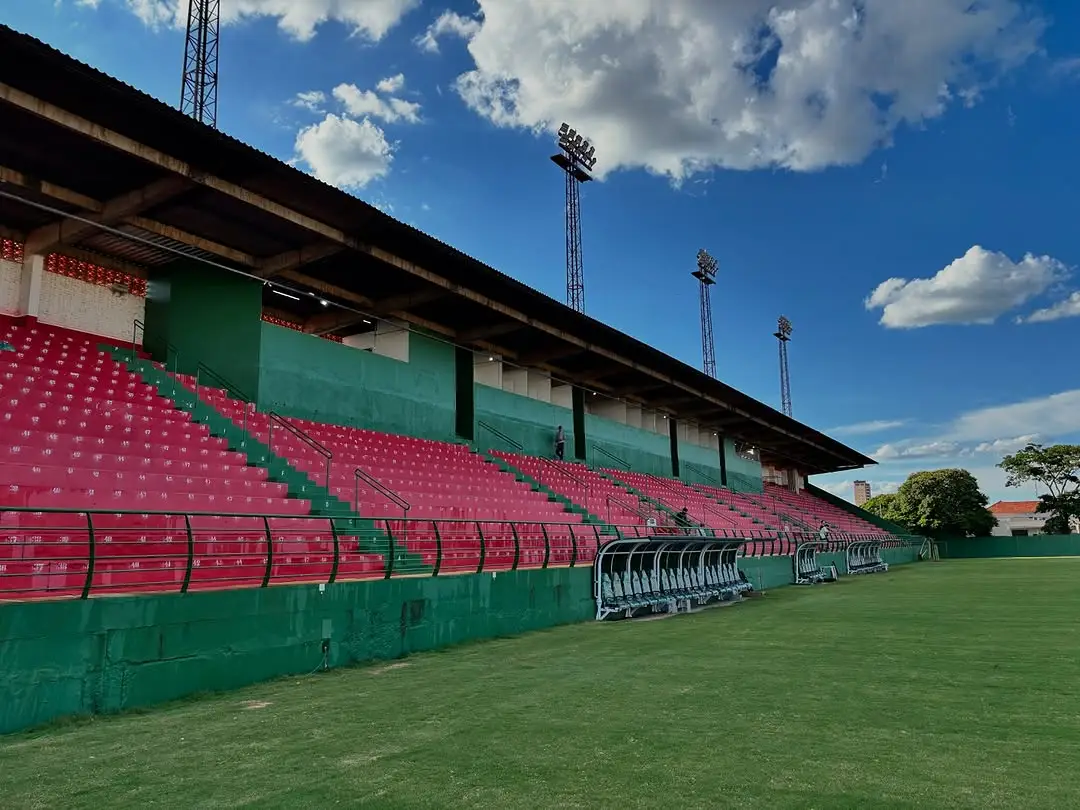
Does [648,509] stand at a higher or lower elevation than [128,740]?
higher

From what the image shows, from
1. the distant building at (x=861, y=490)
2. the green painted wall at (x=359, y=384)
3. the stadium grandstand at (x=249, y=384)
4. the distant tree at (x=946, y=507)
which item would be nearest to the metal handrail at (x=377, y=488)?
the stadium grandstand at (x=249, y=384)

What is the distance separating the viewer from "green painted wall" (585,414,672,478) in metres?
27.0

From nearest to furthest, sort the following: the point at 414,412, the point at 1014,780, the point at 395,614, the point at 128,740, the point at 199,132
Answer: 1. the point at 1014,780
2. the point at 128,740
3. the point at 395,614
4. the point at 199,132
5. the point at 414,412

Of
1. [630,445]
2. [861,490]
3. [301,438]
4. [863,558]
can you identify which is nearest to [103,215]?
[301,438]

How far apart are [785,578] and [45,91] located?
19.8 m

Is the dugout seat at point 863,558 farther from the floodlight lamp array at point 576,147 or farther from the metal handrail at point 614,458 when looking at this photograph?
the floodlight lamp array at point 576,147

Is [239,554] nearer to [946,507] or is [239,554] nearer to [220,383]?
[220,383]

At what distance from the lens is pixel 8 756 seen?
14.9 feet

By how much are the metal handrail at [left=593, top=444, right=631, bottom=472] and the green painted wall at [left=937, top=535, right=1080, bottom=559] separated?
32.2 meters

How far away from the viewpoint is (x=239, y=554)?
283 inches

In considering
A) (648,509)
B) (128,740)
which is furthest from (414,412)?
(128,740)

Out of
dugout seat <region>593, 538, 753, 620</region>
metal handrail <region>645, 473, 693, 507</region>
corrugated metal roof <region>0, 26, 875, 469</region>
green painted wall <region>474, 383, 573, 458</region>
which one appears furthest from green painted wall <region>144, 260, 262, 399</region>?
metal handrail <region>645, 473, 693, 507</region>

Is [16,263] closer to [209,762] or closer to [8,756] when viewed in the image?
[8,756]

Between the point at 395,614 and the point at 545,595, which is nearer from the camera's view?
the point at 395,614
